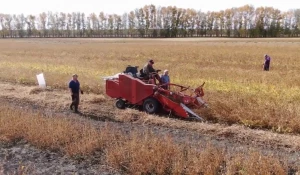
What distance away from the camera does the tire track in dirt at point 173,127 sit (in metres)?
7.66

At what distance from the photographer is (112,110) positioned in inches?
449

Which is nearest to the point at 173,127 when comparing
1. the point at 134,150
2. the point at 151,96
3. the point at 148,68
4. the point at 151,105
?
the point at 151,105

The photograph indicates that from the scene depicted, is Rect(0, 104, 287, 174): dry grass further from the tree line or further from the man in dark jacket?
the tree line

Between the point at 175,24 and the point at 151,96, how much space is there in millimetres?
118431

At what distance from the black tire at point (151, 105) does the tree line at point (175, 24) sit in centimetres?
10103

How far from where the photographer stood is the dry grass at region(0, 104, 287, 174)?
20.2 feet

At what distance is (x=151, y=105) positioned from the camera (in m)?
10.6

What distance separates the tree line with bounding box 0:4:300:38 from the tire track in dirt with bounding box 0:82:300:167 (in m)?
100

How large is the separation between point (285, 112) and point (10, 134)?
782cm

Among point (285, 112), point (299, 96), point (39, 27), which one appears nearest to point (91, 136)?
point (285, 112)

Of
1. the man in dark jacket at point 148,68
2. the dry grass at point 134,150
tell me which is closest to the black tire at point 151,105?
the man in dark jacket at point 148,68

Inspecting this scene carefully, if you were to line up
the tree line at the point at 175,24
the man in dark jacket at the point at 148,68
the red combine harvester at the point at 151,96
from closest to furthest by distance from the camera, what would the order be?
the red combine harvester at the point at 151,96
the man in dark jacket at the point at 148,68
the tree line at the point at 175,24

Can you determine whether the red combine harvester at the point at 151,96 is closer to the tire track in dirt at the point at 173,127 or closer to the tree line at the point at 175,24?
the tire track in dirt at the point at 173,127

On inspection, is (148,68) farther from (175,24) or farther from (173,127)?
(175,24)
